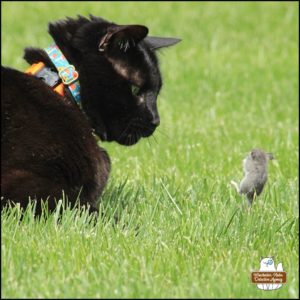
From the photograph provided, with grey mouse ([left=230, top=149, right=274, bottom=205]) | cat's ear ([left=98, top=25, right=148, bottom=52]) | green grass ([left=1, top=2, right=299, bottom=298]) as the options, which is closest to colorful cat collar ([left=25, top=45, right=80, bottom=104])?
cat's ear ([left=98, top=25, right=148, bottom=52])

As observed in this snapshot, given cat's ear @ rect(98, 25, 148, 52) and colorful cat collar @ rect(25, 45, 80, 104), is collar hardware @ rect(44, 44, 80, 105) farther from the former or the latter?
cat's ear @ rect(98, 25, 148, 52)

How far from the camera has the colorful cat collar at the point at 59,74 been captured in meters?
4.68

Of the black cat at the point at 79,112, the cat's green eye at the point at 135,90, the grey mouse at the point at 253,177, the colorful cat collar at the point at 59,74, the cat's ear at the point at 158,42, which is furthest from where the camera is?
the grey mouse at the point at 253,177

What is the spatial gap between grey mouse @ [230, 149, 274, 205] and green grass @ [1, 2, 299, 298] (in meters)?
0.08

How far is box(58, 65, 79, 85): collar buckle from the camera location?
4703 mm

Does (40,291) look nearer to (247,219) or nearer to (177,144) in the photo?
(247,219)

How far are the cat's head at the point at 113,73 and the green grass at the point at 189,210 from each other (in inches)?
13.3

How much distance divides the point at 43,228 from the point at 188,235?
74cm

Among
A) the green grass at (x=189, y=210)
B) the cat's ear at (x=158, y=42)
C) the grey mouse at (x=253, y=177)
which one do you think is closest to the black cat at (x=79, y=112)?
the cat's ear at (x=158, y=42)

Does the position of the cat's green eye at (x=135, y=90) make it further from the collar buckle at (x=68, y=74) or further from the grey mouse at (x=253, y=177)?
the grey mouse at (x=253, y=177)

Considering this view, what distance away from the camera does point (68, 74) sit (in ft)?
15.5

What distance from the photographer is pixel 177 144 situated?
761 cm

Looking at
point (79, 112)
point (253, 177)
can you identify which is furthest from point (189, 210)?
point (79, 112)

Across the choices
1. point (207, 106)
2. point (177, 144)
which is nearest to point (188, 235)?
point (177, 144)
